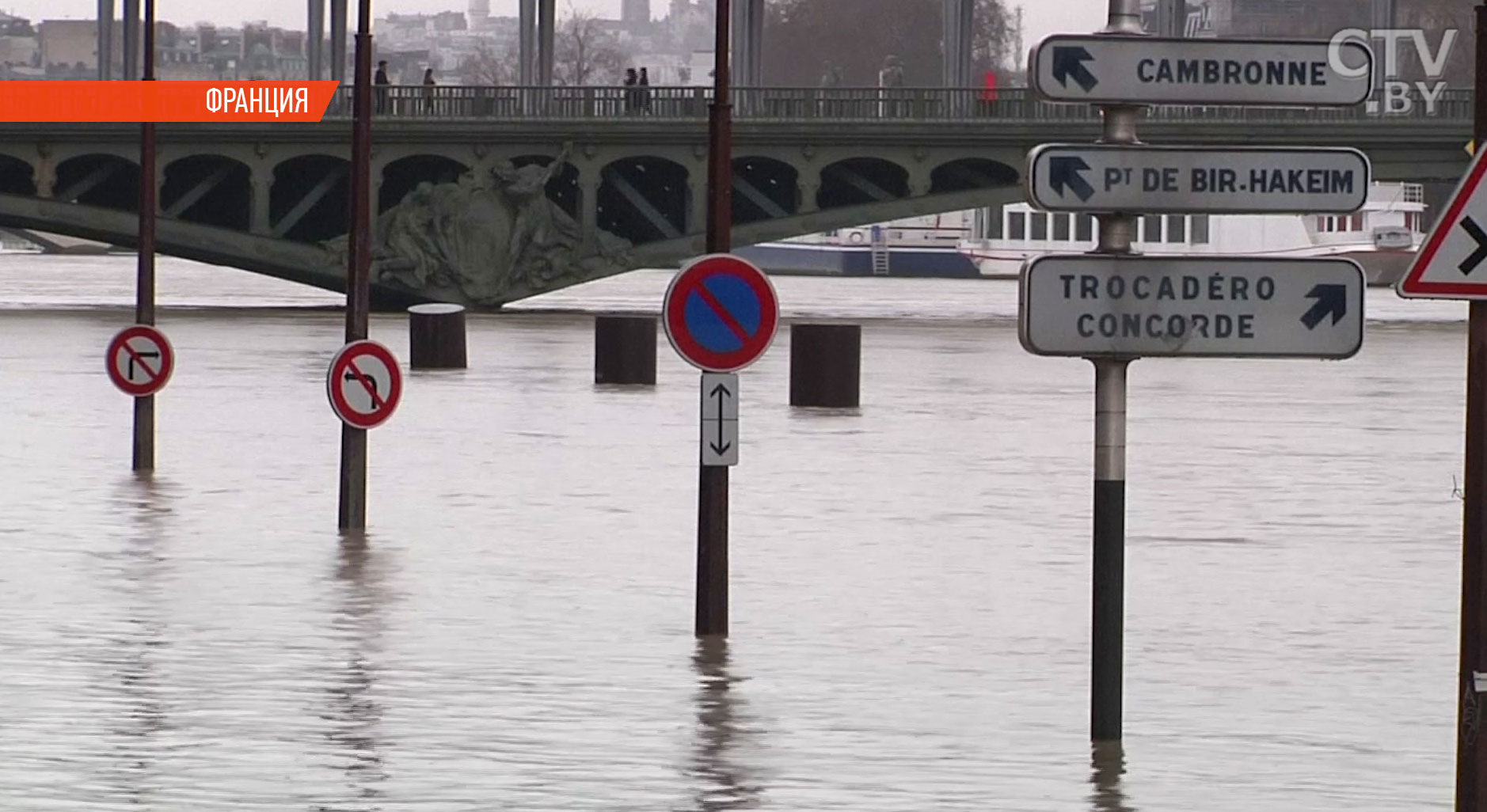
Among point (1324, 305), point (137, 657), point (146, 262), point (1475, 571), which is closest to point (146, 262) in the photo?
point (146, 262)

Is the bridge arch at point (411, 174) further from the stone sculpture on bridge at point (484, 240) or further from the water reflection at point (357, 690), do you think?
the water reflection at point (357, 690)

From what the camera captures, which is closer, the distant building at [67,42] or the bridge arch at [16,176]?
the bridge arch at [16,176]

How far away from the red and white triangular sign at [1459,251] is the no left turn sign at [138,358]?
14340 millimetres

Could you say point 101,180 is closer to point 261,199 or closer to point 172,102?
point 261,199

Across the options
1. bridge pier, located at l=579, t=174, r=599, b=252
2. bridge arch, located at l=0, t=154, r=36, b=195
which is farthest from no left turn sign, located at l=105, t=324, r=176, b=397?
bridge pier, located at l=579, t=174, r=599, b=252

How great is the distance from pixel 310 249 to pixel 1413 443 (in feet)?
110

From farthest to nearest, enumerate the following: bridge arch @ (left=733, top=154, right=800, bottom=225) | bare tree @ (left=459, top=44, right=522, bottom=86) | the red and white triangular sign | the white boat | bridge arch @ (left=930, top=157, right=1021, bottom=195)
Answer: bare tree @ (left=459, top=44, right=522, bottom=86) → the white boat → bridge arch @ (left=930, top=157, right=1021, bottom=195) → bridge arch @ (left=733, top=154, right=800, bottom=225) → the red and white triangular sign

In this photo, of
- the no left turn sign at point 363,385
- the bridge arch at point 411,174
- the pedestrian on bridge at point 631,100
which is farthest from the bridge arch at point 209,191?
the no left turn sign at point 363,385

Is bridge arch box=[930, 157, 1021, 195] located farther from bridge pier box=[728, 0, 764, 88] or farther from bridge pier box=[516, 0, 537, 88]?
bridge pier box=[516, 0, 537, 88]

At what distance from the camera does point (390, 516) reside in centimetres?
2020

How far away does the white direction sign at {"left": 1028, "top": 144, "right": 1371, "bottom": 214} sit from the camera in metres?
10.7

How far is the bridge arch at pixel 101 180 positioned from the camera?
60281mm

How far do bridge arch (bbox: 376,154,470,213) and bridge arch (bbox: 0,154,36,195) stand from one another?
623cm

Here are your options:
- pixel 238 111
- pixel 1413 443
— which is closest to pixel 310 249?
pixel 238 111
